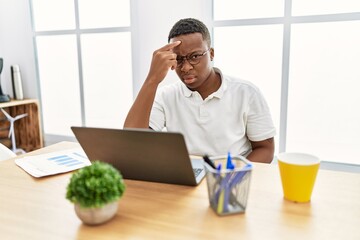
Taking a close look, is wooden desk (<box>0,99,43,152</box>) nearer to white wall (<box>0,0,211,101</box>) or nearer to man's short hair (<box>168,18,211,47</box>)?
white wall (<box>0,0,211,101</box>)

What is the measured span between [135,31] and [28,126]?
160 centimetres

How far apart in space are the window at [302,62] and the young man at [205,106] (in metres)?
1.09

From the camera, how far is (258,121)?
4.66 feet

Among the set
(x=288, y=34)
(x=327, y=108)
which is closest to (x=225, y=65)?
(x=288, y=34)

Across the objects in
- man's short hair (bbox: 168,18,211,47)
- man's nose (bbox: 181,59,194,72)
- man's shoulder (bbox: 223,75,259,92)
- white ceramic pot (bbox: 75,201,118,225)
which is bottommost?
white ceramic pot (bbox: 75,201,118,225)

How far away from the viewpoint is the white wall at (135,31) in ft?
8.61

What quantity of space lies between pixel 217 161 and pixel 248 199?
12 centimetres

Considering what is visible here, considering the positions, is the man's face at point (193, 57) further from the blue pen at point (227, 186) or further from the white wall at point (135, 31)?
the white wall at point (135, 31)

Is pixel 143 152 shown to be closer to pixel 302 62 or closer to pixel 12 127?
pixel 302 62

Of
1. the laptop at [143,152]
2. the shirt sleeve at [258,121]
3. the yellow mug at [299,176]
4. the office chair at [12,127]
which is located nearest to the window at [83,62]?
the office chair at [12,127]

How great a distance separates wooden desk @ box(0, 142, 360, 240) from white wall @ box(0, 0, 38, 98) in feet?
9.17

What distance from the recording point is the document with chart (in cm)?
109

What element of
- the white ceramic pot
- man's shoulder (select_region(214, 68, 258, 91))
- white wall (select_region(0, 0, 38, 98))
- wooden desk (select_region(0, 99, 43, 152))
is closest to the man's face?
man's shoulder (select_region(214, 68, 258, 91))

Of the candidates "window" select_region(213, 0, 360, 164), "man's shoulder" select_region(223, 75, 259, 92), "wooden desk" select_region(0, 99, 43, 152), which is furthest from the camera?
"wooden desk" select_region(0, 99, 43, 152)
